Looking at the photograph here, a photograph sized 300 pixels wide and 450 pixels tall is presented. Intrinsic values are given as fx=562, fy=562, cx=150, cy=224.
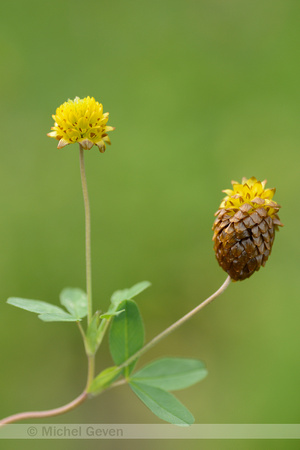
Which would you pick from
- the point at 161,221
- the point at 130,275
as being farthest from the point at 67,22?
the point at 130,275

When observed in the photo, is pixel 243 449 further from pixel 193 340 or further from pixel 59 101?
pixel 59 101

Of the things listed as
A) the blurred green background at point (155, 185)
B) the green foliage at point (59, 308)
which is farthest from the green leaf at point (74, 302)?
the blurred green background at point (155, 185)

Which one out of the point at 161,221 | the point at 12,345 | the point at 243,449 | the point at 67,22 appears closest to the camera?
the point at 243,449

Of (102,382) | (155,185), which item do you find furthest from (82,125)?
(155,185)

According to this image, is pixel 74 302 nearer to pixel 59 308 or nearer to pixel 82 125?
pixel 59 308

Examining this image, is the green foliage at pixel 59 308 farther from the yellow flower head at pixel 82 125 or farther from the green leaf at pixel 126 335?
the yellow flower head at pixel 82 125

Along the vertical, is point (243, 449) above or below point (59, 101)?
below

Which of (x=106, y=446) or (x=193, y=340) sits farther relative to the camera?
(x=193, y=340)
